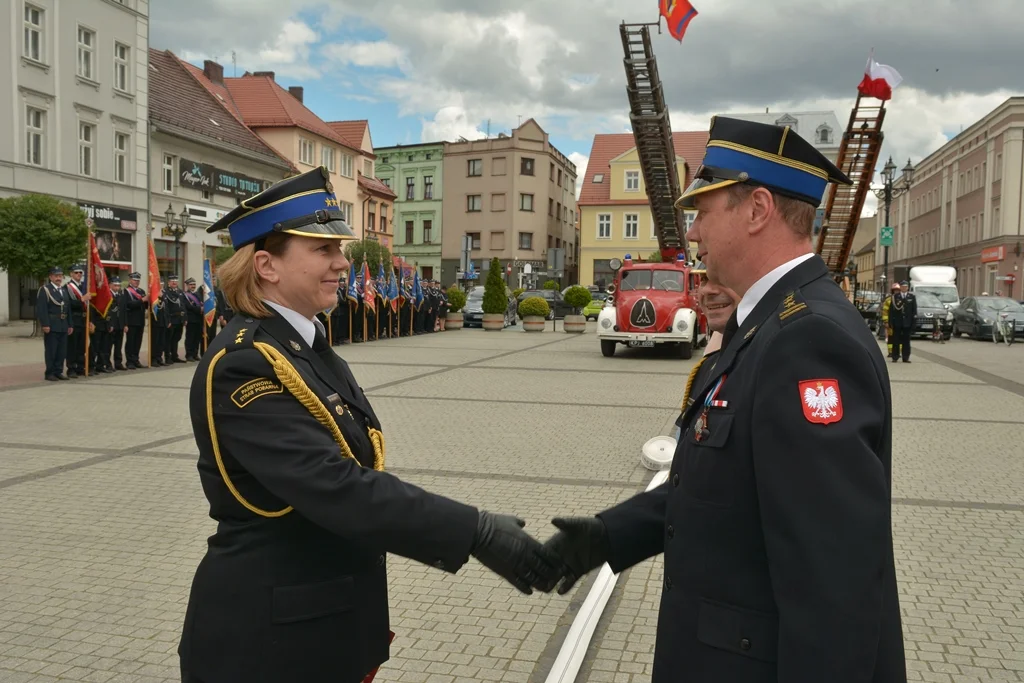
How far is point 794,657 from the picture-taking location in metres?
1.66

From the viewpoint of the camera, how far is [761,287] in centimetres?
203

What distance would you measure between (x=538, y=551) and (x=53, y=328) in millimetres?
14588

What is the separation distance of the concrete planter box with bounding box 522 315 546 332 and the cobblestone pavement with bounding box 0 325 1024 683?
1768 cm

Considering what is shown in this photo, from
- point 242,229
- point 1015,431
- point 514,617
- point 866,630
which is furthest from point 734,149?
point 1015,431

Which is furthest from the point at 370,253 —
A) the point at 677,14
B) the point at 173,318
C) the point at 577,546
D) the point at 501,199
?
the point at 577,546

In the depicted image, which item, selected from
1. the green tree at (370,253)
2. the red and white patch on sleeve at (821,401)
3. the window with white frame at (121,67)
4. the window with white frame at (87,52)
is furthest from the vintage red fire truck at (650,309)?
the green tree at (370,253)

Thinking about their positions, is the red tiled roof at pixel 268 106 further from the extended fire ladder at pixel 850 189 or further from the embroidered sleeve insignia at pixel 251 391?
the embroidered sleeve insignia at pixel 251 391

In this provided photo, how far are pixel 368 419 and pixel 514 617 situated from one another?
2394 mm

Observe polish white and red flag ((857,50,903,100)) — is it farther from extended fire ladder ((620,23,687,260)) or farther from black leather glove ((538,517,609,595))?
black leather glove ((538,517,609,595))

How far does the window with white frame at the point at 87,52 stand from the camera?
3008 cm

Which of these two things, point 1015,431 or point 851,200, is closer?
point 1015,431

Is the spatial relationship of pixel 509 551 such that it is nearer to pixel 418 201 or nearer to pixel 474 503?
pixel 474 503

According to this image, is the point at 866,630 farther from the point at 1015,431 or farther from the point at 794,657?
the point at 1015,431

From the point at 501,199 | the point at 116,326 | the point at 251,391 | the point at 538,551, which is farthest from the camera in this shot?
the point at 501,199
